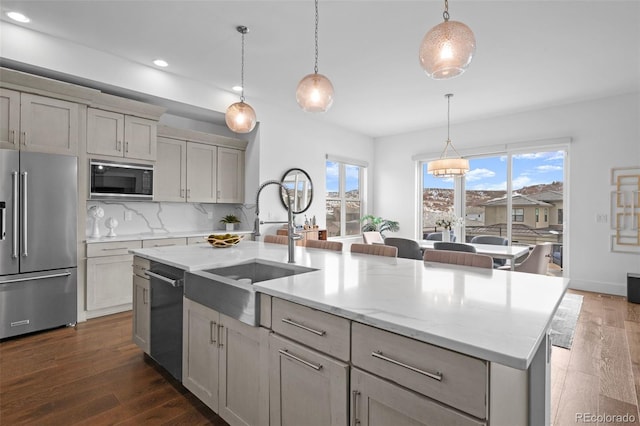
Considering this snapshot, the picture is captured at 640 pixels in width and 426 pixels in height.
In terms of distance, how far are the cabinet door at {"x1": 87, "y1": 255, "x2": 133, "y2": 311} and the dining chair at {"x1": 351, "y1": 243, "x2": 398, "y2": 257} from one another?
270 centimetres

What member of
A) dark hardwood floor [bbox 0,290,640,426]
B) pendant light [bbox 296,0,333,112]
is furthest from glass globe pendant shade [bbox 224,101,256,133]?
dark hardwood floor [bbox 0,290,640,426]

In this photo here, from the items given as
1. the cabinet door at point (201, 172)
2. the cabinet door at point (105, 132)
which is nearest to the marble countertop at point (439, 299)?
the cabinet door at point (105, 132)

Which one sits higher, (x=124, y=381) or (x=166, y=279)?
(x=166, y=279)

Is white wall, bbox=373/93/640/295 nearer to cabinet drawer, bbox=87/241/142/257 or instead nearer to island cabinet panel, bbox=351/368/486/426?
island cabinet panel, bbox=351/368/486/426

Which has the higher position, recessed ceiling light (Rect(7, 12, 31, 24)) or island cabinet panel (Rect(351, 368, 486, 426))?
recessed ceiling light (Rect(7, 12, 31, 24))

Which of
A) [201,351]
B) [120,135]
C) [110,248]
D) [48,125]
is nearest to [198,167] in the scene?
[120,135]

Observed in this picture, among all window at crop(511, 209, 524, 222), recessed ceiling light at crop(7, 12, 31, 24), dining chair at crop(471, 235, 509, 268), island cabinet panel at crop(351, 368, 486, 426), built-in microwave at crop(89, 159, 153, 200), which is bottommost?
island cabinet panel at crop(351, 368, 486, 426)

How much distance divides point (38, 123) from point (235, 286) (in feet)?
9.91

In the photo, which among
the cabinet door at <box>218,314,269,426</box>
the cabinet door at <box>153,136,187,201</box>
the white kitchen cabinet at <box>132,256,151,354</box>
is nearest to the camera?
the cabinet door at <box>218,314,269,426</box>

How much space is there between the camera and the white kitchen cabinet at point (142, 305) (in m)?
2.33

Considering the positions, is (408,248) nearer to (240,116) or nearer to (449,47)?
(240,116)

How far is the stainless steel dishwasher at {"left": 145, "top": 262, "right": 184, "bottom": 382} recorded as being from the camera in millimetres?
2016

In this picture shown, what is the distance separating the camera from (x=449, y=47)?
1.61m

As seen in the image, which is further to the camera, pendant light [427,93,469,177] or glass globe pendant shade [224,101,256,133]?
pendant light [427,93,469,177]
